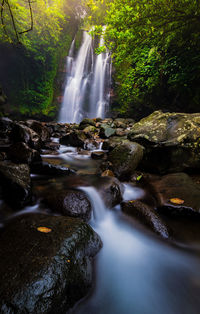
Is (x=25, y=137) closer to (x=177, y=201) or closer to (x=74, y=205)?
(x=74, y=205)

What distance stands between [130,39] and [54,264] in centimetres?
701

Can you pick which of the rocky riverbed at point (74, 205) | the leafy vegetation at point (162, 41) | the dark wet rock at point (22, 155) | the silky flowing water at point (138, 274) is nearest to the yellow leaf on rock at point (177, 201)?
the rocky riverbed at point (74, 205)

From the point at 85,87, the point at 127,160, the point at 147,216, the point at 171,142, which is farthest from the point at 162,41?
the point at 85,87

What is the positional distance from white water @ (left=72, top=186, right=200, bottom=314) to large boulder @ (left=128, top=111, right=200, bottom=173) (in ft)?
A: 6.77

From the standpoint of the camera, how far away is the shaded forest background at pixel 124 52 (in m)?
4.89

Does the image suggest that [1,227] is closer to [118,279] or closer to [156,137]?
[118,279]

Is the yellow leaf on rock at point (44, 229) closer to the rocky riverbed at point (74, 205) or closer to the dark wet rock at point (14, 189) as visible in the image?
the rocky riverbed at point (74, 205)

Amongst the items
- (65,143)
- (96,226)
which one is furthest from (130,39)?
(96,226)

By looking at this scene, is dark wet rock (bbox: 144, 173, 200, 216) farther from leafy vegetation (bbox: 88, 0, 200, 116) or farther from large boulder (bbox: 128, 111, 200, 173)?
leafy vegetation (bbox: 88, 0, 200, 116)

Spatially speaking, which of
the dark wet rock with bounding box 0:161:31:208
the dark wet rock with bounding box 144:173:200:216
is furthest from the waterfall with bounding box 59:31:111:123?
the dark wet rock with bounding box 0:161:31:208

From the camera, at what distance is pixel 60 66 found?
18.6m

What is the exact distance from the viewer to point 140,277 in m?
1.63

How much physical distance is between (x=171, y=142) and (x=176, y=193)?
4.78 feet

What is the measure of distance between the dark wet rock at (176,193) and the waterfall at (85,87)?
15257 millimetres
